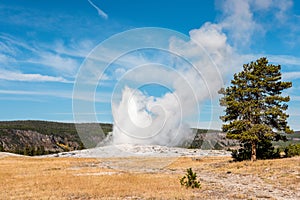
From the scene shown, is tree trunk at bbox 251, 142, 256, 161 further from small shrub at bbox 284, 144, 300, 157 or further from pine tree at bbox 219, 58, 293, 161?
small shrub at bbox 284, 144, 300, 157

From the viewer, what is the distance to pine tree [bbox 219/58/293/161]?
41938mm

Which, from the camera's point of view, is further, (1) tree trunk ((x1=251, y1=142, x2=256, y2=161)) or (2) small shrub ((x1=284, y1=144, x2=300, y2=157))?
(2) small shrub ((x1=284, y1=144, x2=300, y2=157))

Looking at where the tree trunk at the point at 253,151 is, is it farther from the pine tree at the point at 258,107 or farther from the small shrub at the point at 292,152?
the small shrub at the point at 292,152

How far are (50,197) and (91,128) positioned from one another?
19450 mm

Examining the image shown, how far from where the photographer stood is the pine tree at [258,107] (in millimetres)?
41938

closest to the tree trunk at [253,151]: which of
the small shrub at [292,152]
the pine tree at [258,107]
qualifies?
the pine tree at [258,107]

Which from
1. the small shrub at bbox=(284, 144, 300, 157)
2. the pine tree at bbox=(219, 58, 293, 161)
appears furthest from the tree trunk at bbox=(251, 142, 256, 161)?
the small shrub at bbox=(284, 144, 300, 157)

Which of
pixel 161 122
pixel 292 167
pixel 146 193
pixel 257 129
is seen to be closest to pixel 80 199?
pixel 146 193

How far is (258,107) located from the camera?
43.0 meters

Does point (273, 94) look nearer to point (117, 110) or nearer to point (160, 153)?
point (117, 110)

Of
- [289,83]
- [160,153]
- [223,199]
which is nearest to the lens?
[223,199]

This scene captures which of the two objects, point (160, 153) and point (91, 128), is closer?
point (91, 128)

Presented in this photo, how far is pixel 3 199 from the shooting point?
66.8 ft

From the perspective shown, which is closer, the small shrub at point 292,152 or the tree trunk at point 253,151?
the tree trunk at point 253,151
